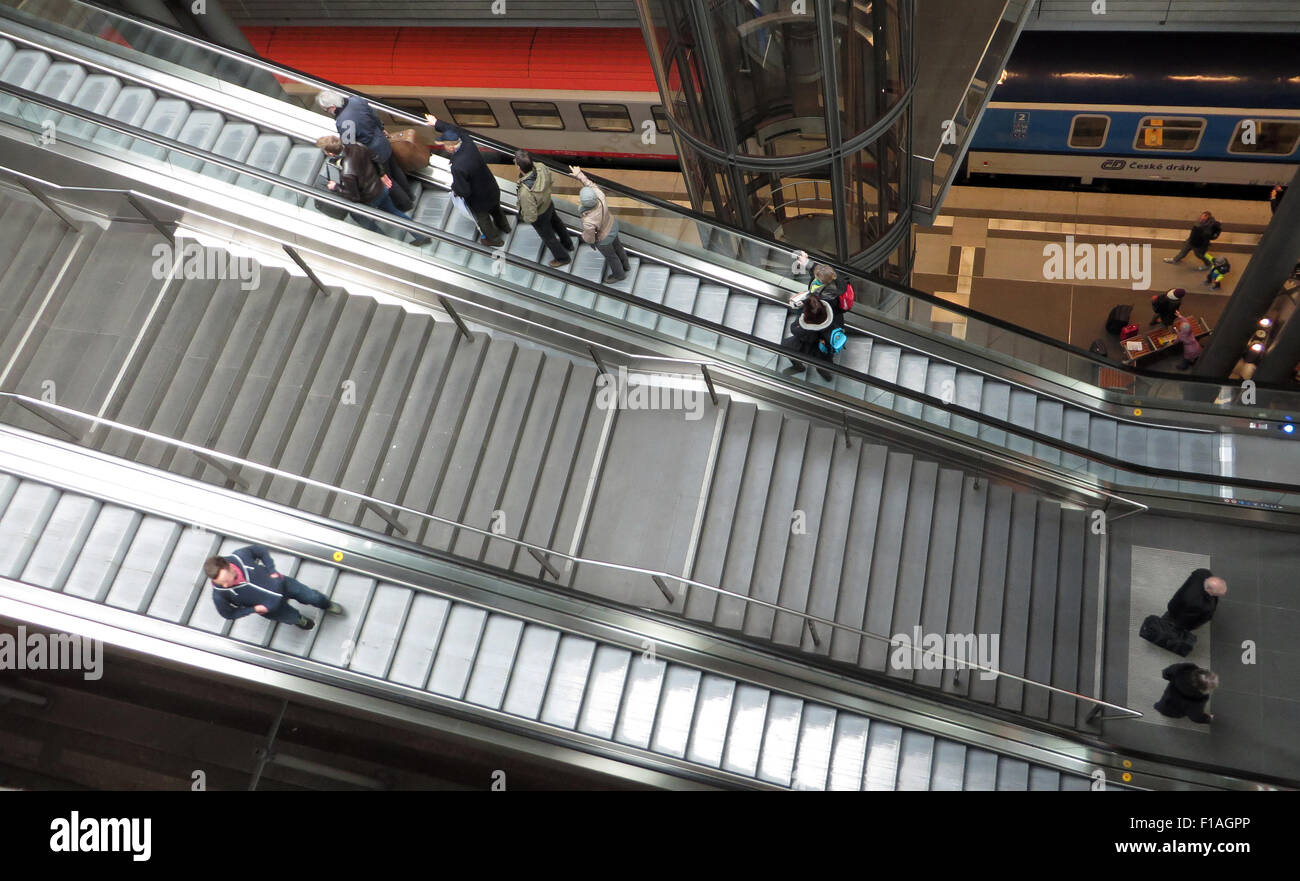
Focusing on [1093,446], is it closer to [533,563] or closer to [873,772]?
[873,772]

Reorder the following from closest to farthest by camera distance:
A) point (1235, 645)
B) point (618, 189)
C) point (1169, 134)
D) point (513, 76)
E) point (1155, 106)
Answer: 1. point (1235, 645)
2. point (618, 189)
3. point (1155, 106)
4. point (1169, 134)
5. point (513, 76)

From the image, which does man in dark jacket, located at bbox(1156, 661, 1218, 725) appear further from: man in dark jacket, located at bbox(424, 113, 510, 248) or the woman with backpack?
man in dark jacket, located at bbox(424, 113, 510, 248)

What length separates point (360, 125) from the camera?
31.6ft

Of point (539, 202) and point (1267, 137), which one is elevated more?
point (1267, 137)

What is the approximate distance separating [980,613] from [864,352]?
3.24 m

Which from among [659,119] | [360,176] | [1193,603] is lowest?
[1193,603]

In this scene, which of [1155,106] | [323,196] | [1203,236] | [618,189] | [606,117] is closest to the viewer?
[323,196]

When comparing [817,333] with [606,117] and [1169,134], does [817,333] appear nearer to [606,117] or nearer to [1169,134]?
[606,117]

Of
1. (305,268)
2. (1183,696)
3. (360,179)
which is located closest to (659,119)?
(360,179)

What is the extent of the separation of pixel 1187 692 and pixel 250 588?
8.66 m
